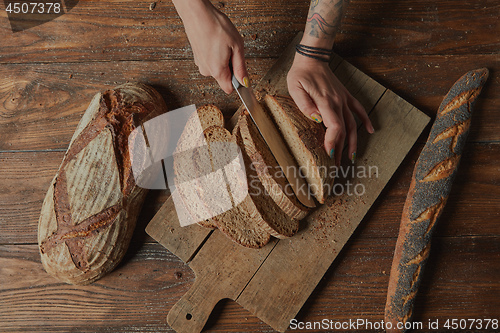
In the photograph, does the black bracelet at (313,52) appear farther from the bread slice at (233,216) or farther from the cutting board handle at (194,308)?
the cutting board handle at (194,308)

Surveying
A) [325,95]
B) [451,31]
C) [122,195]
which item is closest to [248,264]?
[122,195]

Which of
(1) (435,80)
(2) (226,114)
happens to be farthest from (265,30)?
(1) (435,80)

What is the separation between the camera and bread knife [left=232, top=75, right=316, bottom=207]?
1.75 metres

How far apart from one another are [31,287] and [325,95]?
2036mm

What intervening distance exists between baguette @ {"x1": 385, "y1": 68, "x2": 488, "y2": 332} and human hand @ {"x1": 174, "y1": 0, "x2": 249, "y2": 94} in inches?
43.8

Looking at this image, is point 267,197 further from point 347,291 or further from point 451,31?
point 451,31

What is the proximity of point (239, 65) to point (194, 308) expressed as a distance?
4.43 feet

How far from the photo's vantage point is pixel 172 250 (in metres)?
1.93

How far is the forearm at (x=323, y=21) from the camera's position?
1.72 meters

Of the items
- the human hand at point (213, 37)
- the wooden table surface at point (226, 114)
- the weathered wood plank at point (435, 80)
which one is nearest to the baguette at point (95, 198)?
the wooden table surface at point (226, 114)

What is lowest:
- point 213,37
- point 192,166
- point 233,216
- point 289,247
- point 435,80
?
point 289,247

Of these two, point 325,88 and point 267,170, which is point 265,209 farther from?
point 325,88

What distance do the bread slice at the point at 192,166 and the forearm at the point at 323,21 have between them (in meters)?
0.64

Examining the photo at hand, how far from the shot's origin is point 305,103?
1.74 meters
